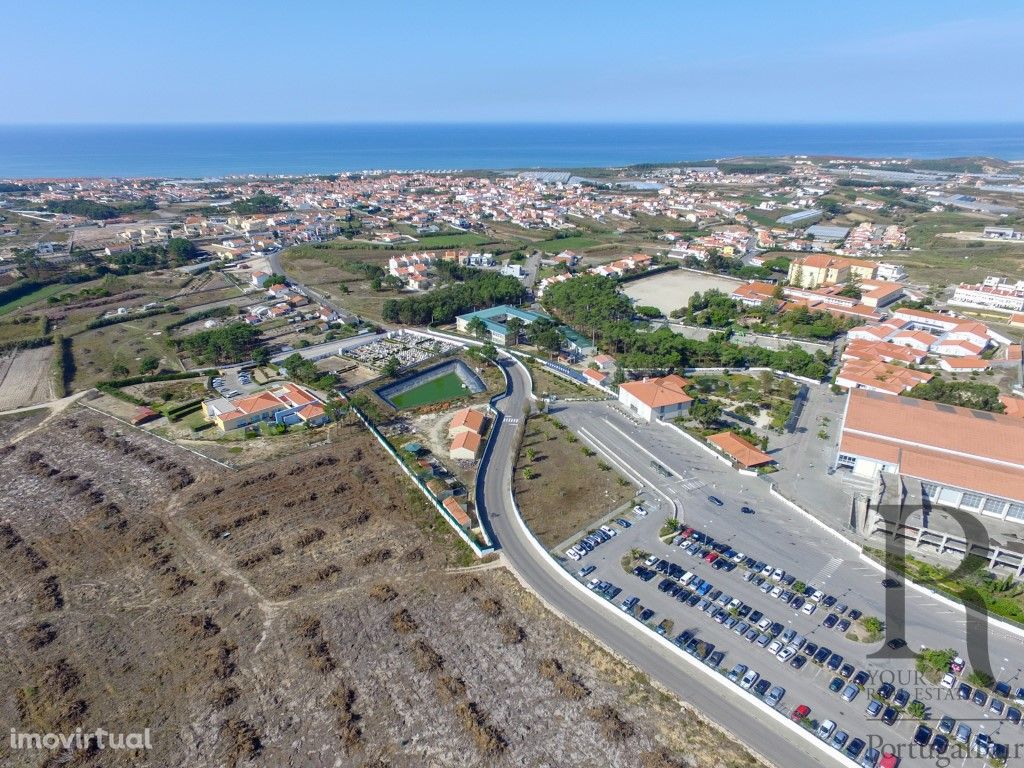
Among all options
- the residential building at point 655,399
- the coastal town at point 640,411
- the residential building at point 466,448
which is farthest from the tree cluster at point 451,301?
the residential building at point 466,448

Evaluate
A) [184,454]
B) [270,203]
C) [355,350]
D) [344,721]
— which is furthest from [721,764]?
[270,203]

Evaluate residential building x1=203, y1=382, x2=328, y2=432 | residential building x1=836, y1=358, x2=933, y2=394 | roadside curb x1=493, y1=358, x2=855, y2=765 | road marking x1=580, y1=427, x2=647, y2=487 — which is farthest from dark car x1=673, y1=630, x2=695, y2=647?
residential building x1=836, y1=358, x2=933, y2=394

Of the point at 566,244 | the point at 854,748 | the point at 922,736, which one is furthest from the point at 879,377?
the point at 566,244

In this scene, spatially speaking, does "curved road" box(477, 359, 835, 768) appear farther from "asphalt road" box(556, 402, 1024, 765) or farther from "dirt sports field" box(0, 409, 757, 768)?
"asphalt road" box(556, 402, 1024, 765)

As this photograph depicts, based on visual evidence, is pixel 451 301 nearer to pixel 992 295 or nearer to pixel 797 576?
pixel 797 576

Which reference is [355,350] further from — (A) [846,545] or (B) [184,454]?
(A) [846,545]
